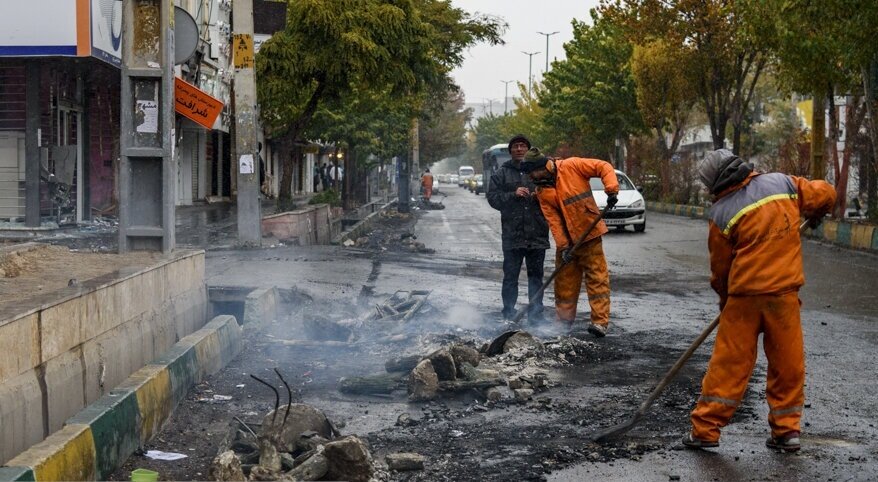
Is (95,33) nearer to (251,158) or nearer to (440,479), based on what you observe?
(251,158)

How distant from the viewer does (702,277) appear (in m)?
15.8

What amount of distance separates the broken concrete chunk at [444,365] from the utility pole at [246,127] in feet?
35.7

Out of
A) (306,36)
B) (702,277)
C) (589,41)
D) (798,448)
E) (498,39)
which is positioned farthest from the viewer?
(589,41)

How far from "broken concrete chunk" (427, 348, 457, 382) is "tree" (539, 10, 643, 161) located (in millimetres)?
41446

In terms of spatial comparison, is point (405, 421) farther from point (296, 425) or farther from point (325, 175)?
point (325, 175)

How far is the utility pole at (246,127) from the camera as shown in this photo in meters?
17.9

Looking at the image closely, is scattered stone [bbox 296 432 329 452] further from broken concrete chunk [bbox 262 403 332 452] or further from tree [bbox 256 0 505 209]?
tree [bbox 256 0 505 209]

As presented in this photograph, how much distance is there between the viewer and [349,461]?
199 inches

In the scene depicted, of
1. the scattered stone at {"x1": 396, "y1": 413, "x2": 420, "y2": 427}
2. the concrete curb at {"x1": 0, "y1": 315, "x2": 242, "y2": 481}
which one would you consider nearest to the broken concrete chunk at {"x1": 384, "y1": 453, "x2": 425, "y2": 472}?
the scattered stone at {"x1": 396, "y1": 413, "x2": 420, "y2": 427}

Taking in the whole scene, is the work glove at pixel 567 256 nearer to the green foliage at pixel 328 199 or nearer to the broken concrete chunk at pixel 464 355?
the broken concrete chunk at pixel 464 355

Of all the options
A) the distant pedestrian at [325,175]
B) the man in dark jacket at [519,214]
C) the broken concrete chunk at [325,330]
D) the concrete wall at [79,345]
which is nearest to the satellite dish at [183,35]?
the concrete wall at [79,345]

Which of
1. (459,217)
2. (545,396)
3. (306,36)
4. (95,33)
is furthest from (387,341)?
(459,217)

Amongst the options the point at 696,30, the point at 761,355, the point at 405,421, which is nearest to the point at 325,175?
the point at 696,30

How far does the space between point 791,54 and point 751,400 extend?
1770cm
